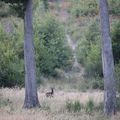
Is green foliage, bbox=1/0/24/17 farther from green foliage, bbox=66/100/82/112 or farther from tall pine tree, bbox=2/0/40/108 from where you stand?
green foliage, bbox=66/100/82/112

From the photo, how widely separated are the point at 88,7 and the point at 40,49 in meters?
9.04

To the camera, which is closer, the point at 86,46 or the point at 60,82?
the point at 60,82

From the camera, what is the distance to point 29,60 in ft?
61.4

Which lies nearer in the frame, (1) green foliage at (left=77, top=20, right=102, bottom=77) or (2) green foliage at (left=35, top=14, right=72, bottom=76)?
(1) green foliage at (left=77, top=20, right=102, bottom=77)

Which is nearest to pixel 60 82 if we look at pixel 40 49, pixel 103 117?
pixel 40 49

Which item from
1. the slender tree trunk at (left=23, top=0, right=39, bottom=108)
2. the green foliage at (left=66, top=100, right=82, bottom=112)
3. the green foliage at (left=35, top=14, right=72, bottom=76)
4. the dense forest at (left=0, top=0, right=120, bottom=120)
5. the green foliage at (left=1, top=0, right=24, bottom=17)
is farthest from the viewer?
the green foliage at (left=35, top=14, right=72, bottom=76)

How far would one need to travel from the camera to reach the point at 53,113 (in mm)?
16609

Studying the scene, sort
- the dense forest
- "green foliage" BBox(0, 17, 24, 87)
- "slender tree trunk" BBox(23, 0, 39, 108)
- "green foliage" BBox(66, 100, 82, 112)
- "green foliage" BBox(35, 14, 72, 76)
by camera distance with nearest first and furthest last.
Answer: the dense forest, "green foliage" BBox(66, 100, 82, 112), "slender tree trunk" BBox(23, 0, 39, 108), "green foliage" BBox(0, 17, 24, 87), "green foliage" BBox(35, 14, 72, 76)

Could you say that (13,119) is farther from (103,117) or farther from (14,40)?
(14,40)

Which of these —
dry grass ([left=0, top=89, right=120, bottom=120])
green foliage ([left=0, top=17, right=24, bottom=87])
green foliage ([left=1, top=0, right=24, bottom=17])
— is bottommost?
dry grass ([left=0, top=89, right=120, bottom=120])

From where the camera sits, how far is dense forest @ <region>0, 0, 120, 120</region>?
54.1 feet

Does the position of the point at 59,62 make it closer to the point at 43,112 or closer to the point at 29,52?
the point at 29,52

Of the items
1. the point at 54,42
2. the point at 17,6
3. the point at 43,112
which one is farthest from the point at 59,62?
the point at 43,112

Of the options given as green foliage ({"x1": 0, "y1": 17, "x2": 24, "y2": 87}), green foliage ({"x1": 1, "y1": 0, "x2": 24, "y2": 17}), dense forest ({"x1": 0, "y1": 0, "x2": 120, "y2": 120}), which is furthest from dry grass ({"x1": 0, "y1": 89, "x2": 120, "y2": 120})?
green foliage ({"x1": 0, "y1": 17, "x2": 24, "y2": 87})
